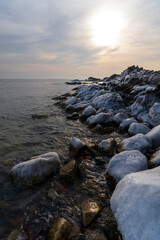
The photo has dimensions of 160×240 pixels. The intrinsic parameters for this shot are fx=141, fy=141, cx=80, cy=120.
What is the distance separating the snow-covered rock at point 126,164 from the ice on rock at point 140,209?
1.21 m

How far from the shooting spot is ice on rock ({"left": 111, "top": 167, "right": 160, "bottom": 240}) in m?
2.07

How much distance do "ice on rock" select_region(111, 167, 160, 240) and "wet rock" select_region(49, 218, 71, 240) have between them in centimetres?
112

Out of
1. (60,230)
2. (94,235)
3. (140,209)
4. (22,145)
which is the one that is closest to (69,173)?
(60,230)

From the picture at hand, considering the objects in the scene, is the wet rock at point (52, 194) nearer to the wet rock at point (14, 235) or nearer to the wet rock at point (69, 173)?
the wet rock at point (69, 173)

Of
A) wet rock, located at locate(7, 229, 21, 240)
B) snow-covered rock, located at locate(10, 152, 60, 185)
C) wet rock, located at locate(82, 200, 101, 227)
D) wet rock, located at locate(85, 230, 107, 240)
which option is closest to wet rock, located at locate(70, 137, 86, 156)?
snow-covered rock, located at locate(10, 152, 60, 185)

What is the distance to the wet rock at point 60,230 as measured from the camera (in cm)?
283

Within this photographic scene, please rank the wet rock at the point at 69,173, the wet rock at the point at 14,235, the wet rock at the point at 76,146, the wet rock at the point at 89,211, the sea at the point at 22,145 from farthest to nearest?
the wet rock at the point at 76,146
the wet rock at the point at 69,173
the sea at the point at 22,145
the wet rock at the point at 89,211
the wet rock at the point at 14,235

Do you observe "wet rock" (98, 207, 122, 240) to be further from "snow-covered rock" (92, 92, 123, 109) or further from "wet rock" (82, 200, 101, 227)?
"snow-covered rock" (92, 92, 123, 109)

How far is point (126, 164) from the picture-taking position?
4.10 m

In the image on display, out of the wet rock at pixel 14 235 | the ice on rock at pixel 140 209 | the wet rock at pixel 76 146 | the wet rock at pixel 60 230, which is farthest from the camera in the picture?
the wet rock at pixel 76 146

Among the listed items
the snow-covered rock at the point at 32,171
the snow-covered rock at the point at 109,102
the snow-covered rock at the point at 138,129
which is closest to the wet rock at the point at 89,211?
the snow-covered rock at the point at 32,171

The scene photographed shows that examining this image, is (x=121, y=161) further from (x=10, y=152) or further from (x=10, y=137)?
(x=10, y=137)

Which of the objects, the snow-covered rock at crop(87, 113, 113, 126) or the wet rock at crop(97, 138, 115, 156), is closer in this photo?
the wet rock at crop(97, 138, 115, 156)

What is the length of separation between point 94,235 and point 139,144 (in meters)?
3.61
